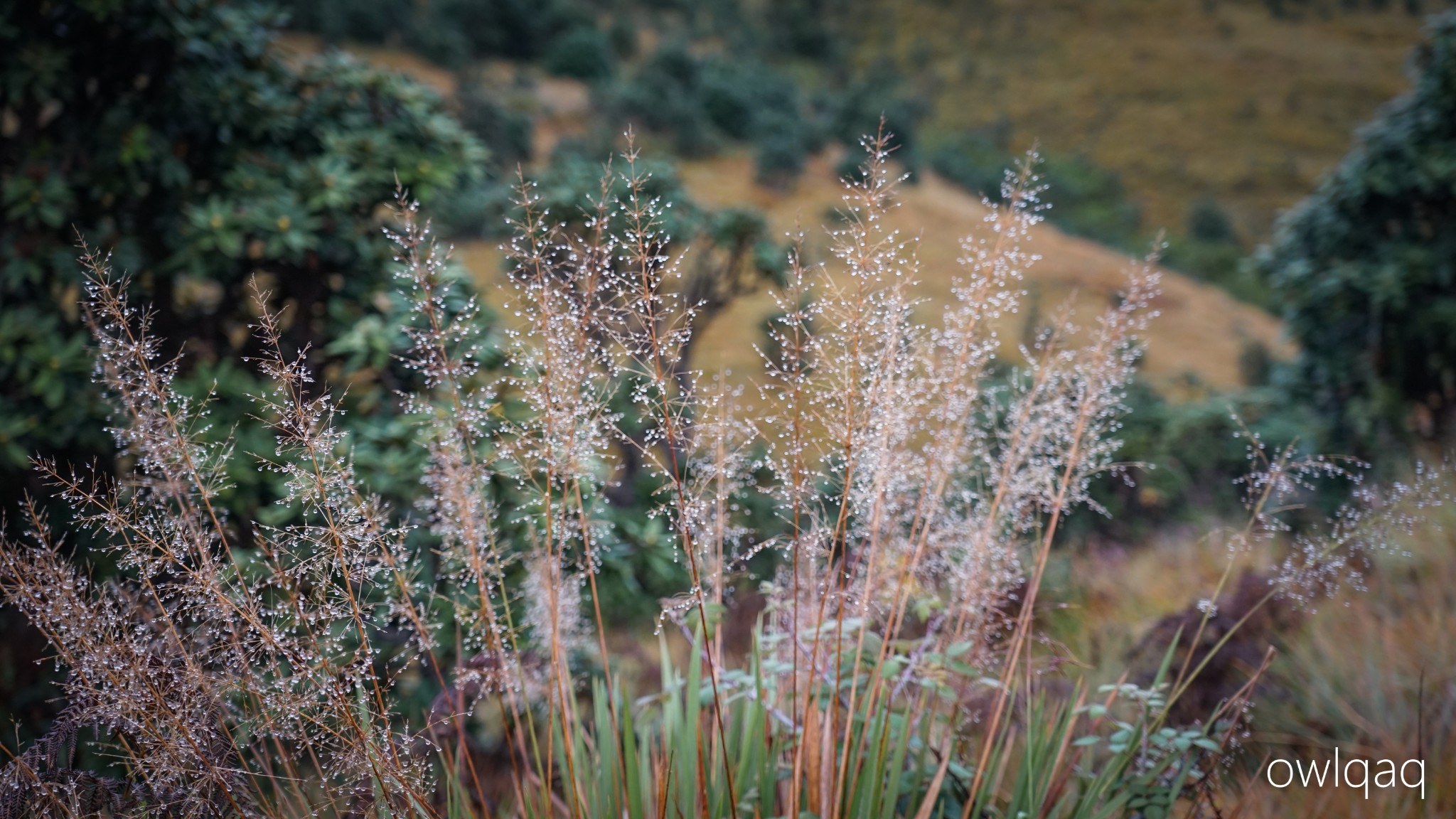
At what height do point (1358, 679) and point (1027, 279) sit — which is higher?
point (1358, 679)

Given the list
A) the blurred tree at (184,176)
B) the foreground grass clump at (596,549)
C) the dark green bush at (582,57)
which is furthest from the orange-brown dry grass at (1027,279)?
the foreground grass clump at (596,549)

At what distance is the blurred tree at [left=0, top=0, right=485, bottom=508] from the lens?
9.45ft

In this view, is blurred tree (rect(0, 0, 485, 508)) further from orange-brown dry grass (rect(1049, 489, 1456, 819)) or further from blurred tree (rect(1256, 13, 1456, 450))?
blurred tree (rect(1256, 13, 1456, 450))

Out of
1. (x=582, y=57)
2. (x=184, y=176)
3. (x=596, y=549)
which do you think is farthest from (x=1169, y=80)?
(x=596, y=549)

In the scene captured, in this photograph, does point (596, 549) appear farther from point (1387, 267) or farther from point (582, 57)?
point (582, 57)

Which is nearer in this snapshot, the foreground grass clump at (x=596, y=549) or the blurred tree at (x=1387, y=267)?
the foreground grass clump at (x=596, y=549)

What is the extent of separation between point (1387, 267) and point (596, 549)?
6.62 m

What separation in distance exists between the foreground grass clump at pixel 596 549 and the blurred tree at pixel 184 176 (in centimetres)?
164

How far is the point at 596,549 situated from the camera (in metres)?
1.46

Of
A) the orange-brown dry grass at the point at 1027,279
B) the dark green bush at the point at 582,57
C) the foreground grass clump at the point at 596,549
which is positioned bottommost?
the orange-brown dry grass at the point at 1027,279

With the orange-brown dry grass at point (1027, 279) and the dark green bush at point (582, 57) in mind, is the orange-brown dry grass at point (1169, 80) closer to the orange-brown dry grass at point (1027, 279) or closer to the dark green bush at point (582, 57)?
the orange-brown dry grass at point (1027, 279)

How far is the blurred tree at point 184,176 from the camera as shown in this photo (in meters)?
2.88

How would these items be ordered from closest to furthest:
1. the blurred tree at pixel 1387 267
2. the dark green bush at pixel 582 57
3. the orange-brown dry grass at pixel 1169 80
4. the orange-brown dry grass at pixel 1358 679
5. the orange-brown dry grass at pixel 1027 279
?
the orange-brown dry grass at pixel 1358 679, the blurred tree at pixel 1387 267, the orange-brown dry grass at pixel 1027 279, the dark green bush at pixel 582 57, the orange-brown dry grass at pixel 1169 80

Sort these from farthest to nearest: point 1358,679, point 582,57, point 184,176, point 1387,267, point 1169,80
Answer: point 1169,80, point 582,57, point 1387,267, point 184,176, point 1358,679
